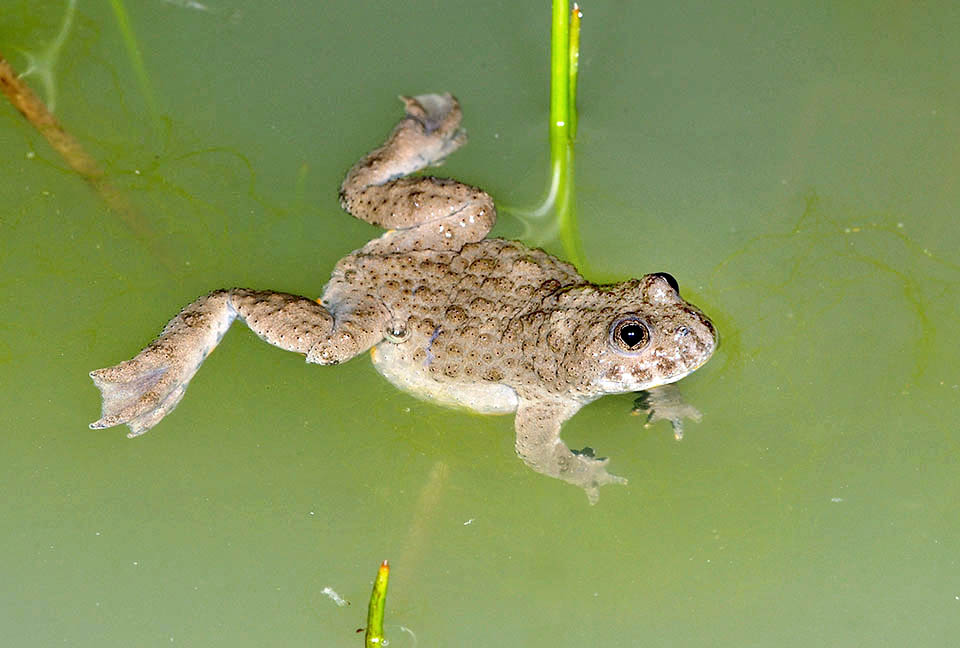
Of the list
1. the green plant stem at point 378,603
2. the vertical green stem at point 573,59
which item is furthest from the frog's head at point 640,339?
the green plant stem at point 378,603

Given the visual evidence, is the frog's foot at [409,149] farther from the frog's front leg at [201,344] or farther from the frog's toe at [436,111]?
the frog's front leg at [201,344]

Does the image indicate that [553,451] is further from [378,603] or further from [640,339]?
[378,603]

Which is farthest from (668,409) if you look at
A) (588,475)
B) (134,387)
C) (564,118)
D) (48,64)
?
(48,64)

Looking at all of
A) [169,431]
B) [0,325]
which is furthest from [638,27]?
[0,325]

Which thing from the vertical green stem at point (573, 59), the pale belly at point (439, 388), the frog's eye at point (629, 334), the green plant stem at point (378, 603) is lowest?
the green plant stem at point (378, 603)

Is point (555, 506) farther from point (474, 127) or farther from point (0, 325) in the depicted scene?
point (0, 325)

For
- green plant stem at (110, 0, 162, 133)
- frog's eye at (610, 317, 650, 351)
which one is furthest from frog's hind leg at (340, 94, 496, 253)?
green plant stem at (110, 0, 162, 133)

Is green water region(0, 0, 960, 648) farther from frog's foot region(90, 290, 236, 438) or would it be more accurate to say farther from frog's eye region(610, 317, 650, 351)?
frog's eye region(610, 317, 650, 351)
